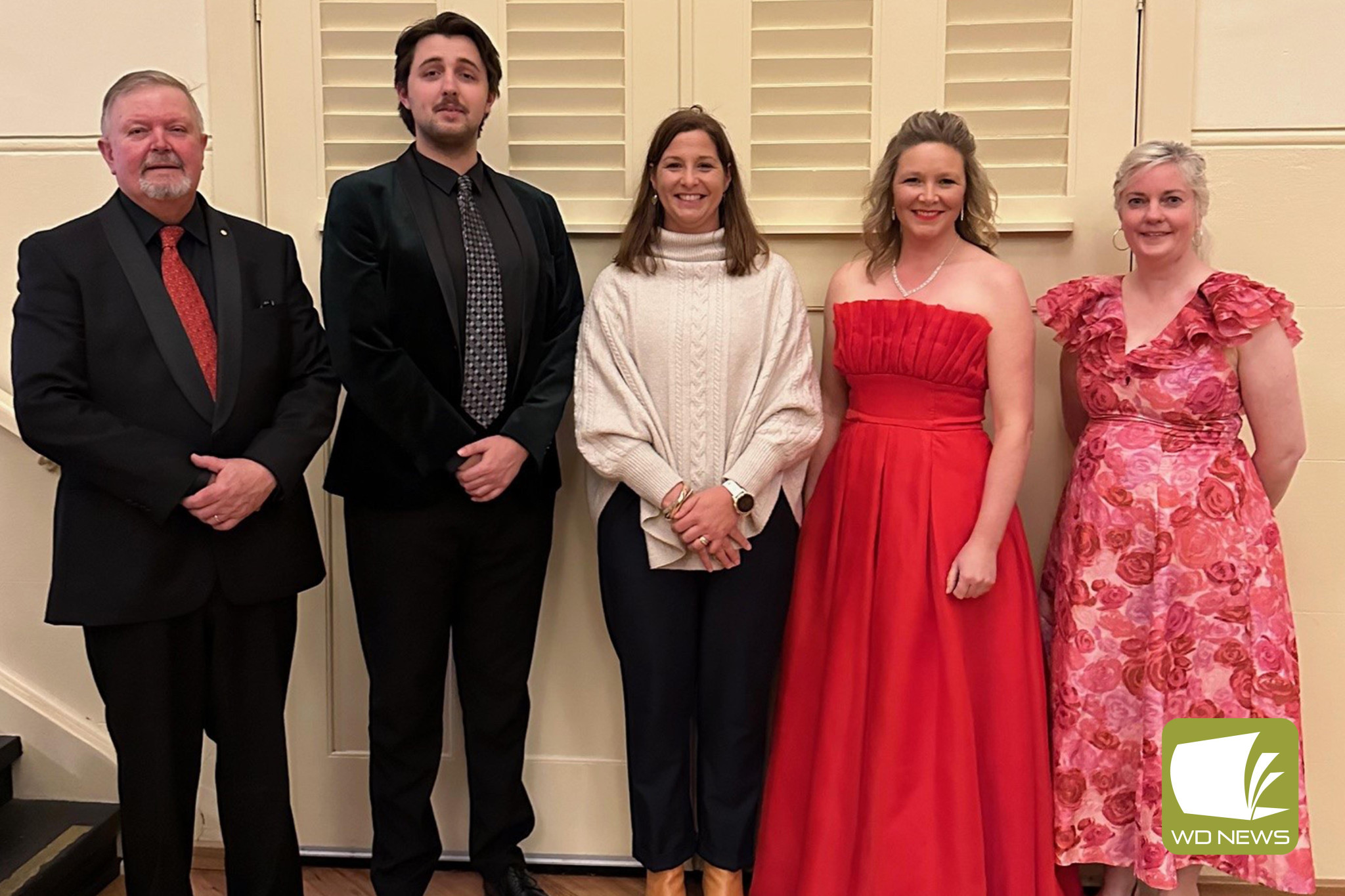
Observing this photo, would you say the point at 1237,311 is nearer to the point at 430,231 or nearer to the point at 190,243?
the point at 430,231

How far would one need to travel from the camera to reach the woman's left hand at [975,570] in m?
1.88

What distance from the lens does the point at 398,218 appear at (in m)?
1.92

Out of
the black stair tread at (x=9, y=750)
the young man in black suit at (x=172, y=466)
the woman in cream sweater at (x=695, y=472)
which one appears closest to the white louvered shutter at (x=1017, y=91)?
the woman in cream sweater at (x=695, y=472)

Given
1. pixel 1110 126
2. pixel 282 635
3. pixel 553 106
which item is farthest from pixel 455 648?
pixel 1110 126

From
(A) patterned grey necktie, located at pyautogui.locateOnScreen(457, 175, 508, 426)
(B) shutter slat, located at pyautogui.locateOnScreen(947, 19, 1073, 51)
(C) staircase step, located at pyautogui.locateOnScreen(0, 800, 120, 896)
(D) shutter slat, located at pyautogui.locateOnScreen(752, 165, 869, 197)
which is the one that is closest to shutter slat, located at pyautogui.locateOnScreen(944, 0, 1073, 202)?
(B) shutter slat, located at pyautogui.locateOnScreen(947, 19, 1073, 51)

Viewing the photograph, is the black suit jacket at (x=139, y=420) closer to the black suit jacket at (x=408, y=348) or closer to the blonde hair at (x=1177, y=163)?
the black suit jacket at (x=408, y=348)

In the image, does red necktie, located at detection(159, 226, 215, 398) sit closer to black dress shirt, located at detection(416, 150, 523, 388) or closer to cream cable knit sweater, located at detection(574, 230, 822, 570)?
black dress shirt, located at detection(416, 150, 523, 388)

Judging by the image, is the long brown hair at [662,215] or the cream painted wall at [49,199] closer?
the long brown hair at [662,215]

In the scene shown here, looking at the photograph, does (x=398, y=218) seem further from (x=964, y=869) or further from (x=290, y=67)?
(x=964, y=869)

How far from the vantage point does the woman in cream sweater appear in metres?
1.93

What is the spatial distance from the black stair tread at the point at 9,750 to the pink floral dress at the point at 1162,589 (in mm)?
2436

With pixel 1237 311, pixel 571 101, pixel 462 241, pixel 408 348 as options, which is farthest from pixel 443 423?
pixel 1237 311

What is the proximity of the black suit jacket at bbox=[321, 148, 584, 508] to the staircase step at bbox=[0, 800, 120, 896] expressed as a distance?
1083 millimetres

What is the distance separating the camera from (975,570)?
1873 mm
